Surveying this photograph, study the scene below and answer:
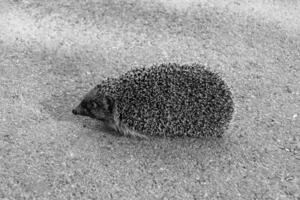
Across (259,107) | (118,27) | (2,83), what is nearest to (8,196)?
(2,83)

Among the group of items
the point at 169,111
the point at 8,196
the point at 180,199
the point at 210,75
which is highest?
the point at 210,75

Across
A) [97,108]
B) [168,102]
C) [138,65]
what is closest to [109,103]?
[97,108]

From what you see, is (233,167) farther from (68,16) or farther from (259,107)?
(68,16)

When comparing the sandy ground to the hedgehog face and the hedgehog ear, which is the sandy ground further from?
the hedgehog ear

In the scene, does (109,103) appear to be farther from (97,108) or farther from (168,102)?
(168,102)

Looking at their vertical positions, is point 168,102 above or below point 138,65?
above
